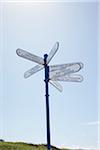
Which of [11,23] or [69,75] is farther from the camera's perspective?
[11,23]

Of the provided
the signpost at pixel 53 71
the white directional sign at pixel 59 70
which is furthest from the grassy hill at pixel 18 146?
the white directional sign at pixel 59 70

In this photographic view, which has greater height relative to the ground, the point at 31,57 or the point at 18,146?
the point at 31,57

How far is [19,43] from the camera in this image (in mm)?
1433

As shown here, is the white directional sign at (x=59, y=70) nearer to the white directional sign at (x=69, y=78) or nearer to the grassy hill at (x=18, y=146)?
the white directional sign at (x=69, y=78)

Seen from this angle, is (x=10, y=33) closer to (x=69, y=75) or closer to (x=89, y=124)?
(x=69, y=75)

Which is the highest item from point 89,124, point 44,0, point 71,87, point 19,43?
point 44,0

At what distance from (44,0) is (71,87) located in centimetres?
39

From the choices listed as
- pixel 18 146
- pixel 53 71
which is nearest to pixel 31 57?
pixel 53 71

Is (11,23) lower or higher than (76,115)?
higher

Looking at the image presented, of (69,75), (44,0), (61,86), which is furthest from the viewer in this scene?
(44,0)

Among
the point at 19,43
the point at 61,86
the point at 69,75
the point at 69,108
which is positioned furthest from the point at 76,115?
the point at 19,43

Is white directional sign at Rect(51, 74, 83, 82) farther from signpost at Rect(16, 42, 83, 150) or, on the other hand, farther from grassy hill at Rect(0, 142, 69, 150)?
grassy hill at Rect(0, 142, 69, 150)

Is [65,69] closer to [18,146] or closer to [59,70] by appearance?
[59,70]

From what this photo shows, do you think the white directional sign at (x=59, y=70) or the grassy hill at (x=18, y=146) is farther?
the grassy hill at (x=18, y=146)
